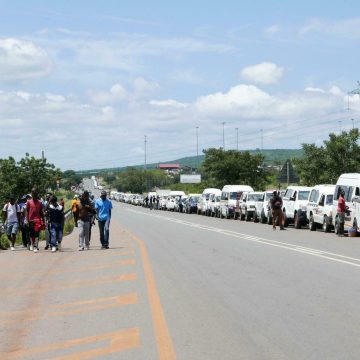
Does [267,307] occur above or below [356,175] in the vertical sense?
below

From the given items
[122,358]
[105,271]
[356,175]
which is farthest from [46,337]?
[356,175]

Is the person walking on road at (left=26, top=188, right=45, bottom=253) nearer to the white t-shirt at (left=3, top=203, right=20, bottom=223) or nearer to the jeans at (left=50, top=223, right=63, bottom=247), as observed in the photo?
the jeans at (left=50, top=223, right=63, bottom=247)

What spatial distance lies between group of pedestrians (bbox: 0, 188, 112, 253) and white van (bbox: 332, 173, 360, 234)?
9.63m

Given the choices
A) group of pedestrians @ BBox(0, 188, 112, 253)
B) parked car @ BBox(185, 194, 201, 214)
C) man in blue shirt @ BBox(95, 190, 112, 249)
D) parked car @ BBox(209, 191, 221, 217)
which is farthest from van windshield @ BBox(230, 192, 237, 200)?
man in blue shirt @ BBox(95, 190, 112, 249)

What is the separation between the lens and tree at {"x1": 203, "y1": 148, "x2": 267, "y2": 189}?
82.1 meters

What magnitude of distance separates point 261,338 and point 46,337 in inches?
93.8

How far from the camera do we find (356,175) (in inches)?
1063

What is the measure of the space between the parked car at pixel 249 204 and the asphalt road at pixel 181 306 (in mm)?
24617

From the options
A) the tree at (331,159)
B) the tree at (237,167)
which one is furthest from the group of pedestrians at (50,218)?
the tree at (237,167)

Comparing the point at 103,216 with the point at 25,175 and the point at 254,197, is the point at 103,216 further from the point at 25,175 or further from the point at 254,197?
the point at 25,175

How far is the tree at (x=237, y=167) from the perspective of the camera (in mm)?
82062

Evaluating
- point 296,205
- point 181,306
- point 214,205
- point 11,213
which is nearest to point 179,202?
point 214,205

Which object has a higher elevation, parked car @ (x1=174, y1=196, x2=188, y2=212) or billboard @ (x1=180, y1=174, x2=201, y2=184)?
billboard @ (x1=180, y1=174, x2=201, y2=184)

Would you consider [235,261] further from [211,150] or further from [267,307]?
[211,150]
